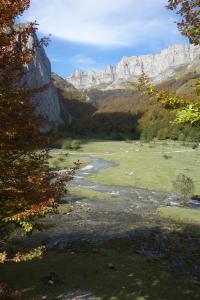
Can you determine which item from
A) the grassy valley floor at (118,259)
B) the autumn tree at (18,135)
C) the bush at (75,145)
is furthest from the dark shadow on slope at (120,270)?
the bush at (75,145)

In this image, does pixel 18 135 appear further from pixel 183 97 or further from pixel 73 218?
pixel 73 218

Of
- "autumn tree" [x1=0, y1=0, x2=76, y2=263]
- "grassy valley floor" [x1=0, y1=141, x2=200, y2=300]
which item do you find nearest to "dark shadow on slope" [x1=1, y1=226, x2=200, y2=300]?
"grassy valley floor" [x1=0, y1=141, x2=200, y2=300]

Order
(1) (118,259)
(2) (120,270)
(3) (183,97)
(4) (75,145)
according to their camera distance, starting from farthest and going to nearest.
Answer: (4) (75,145) < (1) (118,259) < (2) (120,270) < (3) (183,97)

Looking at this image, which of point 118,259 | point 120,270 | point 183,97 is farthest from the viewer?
point 118,259

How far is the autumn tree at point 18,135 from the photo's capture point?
13.1 m

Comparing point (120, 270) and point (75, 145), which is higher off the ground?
point (75, 145)

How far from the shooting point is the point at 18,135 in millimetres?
14344

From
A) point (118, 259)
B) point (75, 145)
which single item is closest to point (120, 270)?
point (118, 259)

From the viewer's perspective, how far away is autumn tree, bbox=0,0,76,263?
42.8 feet

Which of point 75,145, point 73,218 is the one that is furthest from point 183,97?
point 75,145

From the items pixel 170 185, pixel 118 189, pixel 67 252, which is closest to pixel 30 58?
pixel 67 252

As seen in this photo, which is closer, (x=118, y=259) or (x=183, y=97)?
(x=183, y=97)

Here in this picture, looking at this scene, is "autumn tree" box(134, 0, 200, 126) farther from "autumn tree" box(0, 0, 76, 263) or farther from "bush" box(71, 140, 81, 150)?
"bush" box(71, 140, 81, 150)

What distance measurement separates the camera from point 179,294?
63.5 feet
